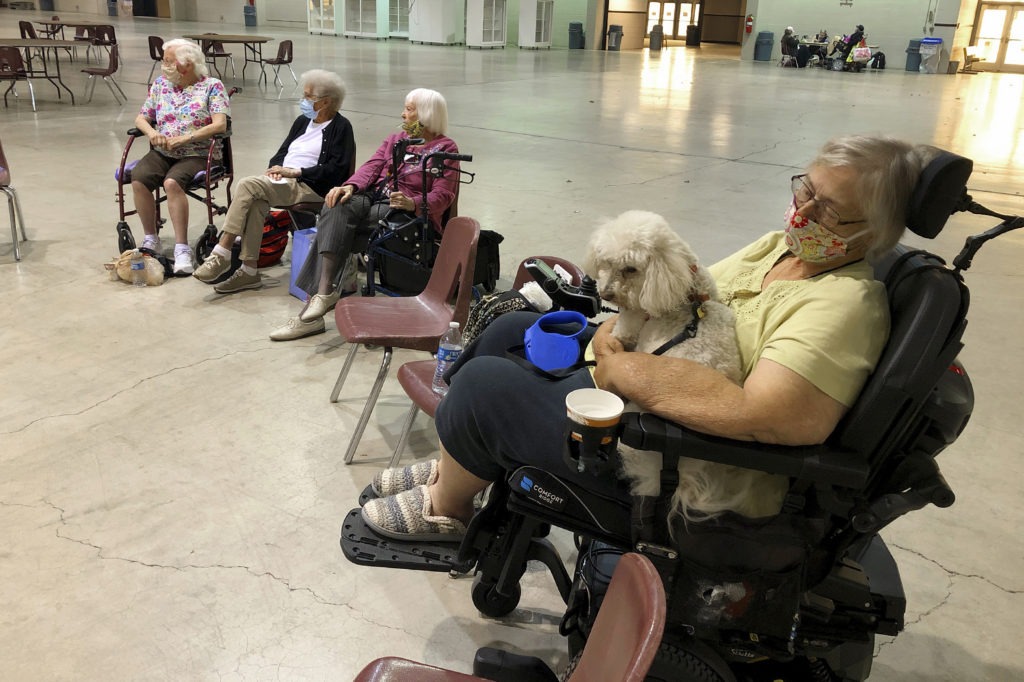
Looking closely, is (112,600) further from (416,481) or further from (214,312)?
(214,312)

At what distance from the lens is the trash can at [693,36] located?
2888cm

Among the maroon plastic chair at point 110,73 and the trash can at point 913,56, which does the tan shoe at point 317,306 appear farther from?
the trash can at point 913,56

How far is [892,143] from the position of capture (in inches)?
60.5

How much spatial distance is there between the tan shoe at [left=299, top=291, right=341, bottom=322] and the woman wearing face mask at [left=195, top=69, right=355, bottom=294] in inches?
26.6

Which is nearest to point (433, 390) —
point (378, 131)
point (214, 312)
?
point (214, 312)

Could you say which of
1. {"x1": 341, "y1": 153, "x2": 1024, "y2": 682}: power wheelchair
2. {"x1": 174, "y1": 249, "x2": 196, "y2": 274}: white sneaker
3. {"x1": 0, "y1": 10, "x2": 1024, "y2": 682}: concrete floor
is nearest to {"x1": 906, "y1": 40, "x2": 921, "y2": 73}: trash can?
{"x1": 0, "y1": 10, "x2": 1024, "y2": 682}: concrete floor

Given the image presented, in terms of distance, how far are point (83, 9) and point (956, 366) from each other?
33517mm

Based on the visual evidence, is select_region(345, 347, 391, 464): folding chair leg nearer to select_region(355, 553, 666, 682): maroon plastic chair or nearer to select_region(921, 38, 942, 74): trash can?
select_region(355, 553, 666, 682): maroon plastic chair

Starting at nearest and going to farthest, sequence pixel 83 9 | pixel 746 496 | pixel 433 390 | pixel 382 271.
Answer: pixel 746 496
pixel 433 390
pixel 382 271
pixel 83 9

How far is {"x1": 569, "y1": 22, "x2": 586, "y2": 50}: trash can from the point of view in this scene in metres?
22.9

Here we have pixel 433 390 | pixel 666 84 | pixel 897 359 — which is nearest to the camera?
pixel 897 359

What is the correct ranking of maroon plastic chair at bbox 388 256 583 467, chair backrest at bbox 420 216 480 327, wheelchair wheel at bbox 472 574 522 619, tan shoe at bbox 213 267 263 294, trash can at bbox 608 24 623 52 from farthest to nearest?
trash can at bbox 608 24 623 52
tan shoe at bbox 213 267 263 294
chair backrest at bbox 420 216 480 327
maroon plastic chair at bbox 388 256 583 467
wheelchair wheel at bbox 472 574 522 619

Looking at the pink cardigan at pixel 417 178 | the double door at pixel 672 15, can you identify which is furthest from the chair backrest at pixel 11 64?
the double door at pixel 672 15

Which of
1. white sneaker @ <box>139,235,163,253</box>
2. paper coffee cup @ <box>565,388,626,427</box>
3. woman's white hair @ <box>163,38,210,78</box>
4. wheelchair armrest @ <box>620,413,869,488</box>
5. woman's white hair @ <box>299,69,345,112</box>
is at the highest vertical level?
woman's white hair @ <box>163,38,210,78</box>
